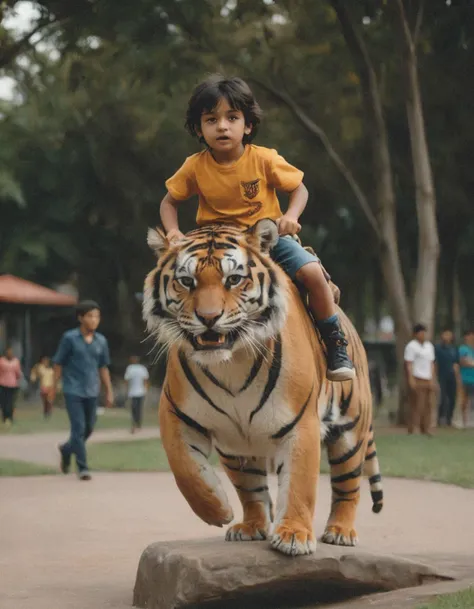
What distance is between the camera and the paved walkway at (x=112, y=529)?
671 centimetres

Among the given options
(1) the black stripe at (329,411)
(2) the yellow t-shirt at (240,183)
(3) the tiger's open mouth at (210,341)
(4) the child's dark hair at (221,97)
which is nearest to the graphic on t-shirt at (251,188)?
(2) the yellow t-shirt at (240,183)

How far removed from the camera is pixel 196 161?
5879mm

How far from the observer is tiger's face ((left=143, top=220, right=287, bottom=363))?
17.1 feet

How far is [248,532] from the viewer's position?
6297 mm

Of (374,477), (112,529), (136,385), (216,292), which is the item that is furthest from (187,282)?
(136,385)

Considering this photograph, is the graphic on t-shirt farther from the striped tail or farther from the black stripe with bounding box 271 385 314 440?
the striped tail

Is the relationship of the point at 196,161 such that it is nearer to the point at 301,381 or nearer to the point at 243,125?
the point at 243,125

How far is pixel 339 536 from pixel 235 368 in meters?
1.51

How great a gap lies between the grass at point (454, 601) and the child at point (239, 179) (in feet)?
3.84

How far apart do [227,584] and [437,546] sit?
2685 mm

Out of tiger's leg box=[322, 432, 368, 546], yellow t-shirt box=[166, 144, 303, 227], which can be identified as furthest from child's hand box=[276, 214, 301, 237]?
tiger's leg box=[322, 432, 368, 546]

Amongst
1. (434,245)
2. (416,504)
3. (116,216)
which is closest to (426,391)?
(434,245)

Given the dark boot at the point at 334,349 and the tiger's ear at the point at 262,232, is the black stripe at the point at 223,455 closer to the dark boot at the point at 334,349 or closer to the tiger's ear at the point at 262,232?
the dark boot at the point at 334,349

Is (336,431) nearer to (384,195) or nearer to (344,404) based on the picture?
(344,404)
